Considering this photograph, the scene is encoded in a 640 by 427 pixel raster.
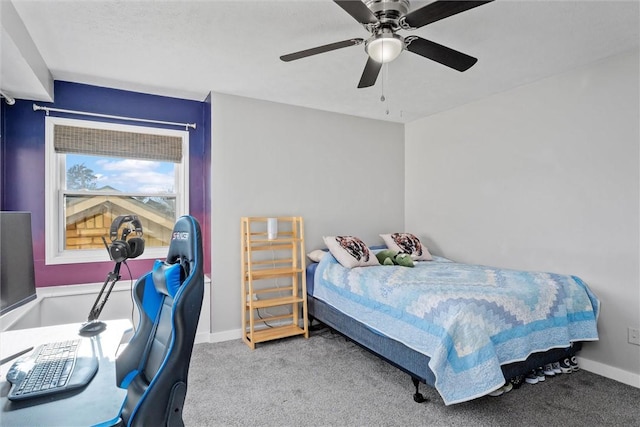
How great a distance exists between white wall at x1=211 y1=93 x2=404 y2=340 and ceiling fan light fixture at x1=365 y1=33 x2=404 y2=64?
1918 mm

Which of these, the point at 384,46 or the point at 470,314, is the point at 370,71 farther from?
the point at 470,314

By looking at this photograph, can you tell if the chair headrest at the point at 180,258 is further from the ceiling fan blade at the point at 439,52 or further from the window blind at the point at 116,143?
the window blind at the point at 116,143

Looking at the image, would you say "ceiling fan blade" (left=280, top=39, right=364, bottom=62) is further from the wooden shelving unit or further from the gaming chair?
the wooden shelving unit

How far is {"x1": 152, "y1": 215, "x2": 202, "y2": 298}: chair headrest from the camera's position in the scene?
1229 millimetres

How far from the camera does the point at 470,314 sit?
82.1 inches

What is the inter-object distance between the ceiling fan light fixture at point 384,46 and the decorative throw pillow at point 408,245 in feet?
7.67

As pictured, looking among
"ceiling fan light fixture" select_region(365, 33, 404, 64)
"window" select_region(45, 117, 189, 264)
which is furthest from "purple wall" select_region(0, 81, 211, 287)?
"ceiling fan light fixture" select_region(365, 33, 404, 64)

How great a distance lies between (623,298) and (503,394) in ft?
3.93

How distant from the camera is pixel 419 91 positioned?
345 centimetres

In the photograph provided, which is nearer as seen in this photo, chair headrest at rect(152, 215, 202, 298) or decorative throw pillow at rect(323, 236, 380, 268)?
chair headrest at rect(152, 215, 202, 298)

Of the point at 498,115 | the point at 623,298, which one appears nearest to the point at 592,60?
the point at 498,115

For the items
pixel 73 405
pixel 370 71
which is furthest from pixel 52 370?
pixel 370 71

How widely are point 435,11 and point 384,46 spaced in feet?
1.18

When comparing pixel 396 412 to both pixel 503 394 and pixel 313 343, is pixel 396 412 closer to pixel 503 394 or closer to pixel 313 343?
pixel 503 394
